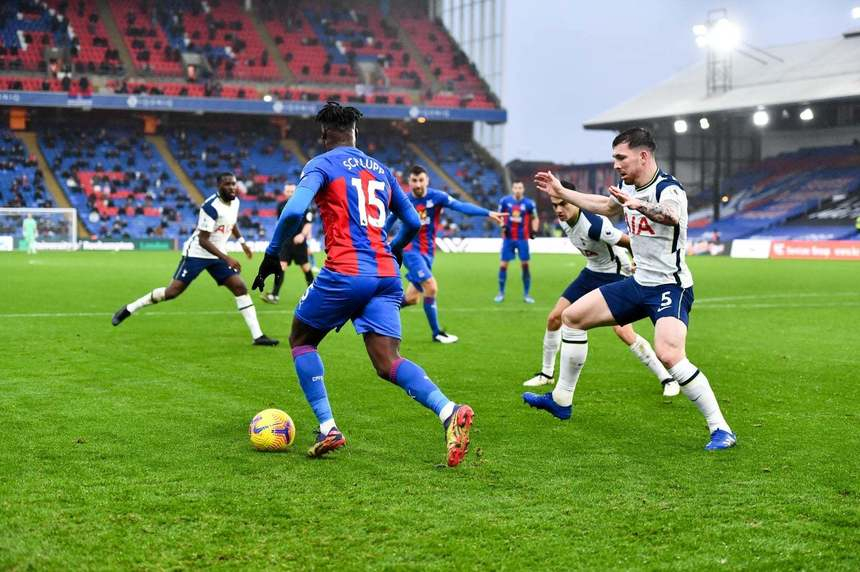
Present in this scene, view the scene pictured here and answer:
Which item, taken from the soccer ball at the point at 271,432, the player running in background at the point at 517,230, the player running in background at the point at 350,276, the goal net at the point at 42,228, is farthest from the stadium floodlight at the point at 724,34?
the soccer ball at the point at 271,432

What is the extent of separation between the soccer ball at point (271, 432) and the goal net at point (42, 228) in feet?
137

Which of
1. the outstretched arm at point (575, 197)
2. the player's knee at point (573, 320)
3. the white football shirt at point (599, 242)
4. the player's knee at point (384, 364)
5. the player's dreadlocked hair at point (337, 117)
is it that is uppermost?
the player's dreadlocked hair at point (337, 117)

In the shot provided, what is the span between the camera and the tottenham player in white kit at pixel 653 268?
731 centimetres

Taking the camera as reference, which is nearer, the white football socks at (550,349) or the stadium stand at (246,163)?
the white football socks at (550,349)

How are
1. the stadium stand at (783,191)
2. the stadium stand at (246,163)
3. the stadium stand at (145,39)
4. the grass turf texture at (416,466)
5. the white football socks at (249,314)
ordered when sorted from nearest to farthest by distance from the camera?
the grass turf texture at (416,466), the white football socks at (249,314), the stadium stand at (783,191), the stadium stand at (246,163), the stadium stand at (145,39)

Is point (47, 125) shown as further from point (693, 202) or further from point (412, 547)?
point (412, 547)

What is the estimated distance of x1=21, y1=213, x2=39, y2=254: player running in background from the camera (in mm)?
44500

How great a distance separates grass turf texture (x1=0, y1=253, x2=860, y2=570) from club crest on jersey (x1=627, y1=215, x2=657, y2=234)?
5.05 ft

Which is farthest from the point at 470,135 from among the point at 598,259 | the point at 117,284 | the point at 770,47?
the point at 598,259

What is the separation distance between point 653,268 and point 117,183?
167 ft

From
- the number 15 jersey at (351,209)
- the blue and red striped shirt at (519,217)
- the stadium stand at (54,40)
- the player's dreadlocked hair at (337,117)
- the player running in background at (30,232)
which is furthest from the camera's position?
the stadium stand at (54,40)

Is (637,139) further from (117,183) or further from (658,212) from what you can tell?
(117,183)

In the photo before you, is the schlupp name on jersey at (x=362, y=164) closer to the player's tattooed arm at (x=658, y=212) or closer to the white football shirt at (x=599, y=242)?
the player's tattooed arm at (x=658, y=212)

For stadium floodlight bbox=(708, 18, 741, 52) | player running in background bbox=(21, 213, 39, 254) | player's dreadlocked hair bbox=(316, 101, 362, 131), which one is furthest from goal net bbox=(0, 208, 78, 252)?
player's dreadlocked hair bbox=(316, 101, 362, 131)
